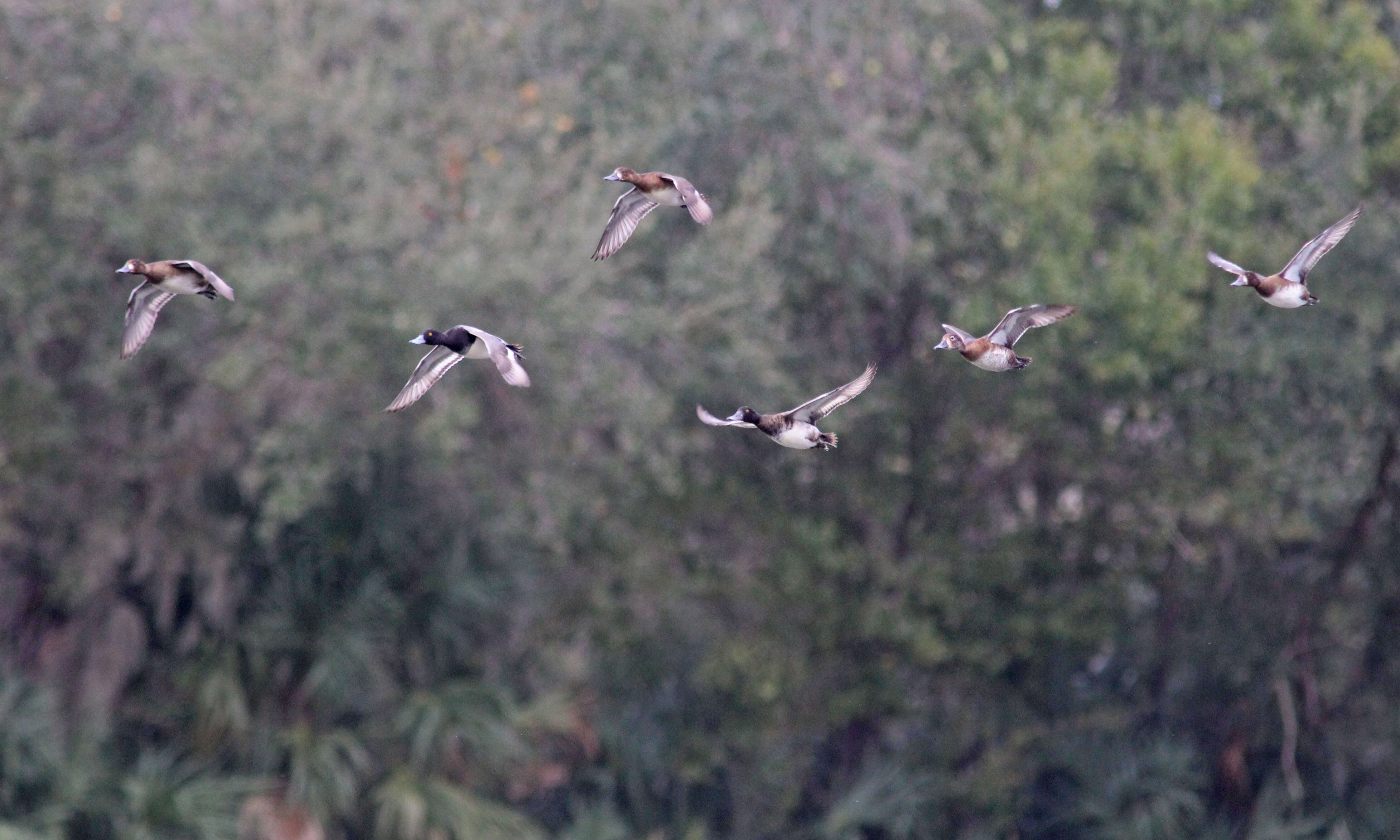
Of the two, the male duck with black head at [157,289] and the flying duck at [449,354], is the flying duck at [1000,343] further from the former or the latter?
the male duck with black head at [157,289]

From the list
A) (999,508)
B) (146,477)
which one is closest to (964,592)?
(999,508)

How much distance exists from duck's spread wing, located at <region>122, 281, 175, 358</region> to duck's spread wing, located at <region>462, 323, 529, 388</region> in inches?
69.0

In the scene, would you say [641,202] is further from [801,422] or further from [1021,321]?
[1021,321]

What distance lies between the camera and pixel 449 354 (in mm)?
6898

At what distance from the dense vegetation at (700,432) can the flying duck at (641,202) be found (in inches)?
193

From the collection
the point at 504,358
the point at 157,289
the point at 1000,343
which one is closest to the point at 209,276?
the point at 157,289

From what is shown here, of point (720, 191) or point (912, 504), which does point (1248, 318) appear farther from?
point (720, 191)

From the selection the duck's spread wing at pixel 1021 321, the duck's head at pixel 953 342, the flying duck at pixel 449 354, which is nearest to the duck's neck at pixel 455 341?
the flying duck at pixel 449 354

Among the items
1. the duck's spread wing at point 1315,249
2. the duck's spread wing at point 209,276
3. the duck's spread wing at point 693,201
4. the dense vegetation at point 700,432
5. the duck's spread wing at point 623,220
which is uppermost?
the duck's spread wing at point 693,201

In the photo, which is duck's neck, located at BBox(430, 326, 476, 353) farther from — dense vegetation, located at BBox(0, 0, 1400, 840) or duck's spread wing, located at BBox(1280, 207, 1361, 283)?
dense vegetation, located at BBox(0, 0, 1400, 840)

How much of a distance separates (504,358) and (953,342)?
1.79 m

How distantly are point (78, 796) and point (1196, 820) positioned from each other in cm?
817

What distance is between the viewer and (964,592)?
14.6 metres

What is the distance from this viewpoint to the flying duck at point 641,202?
6.52 m
